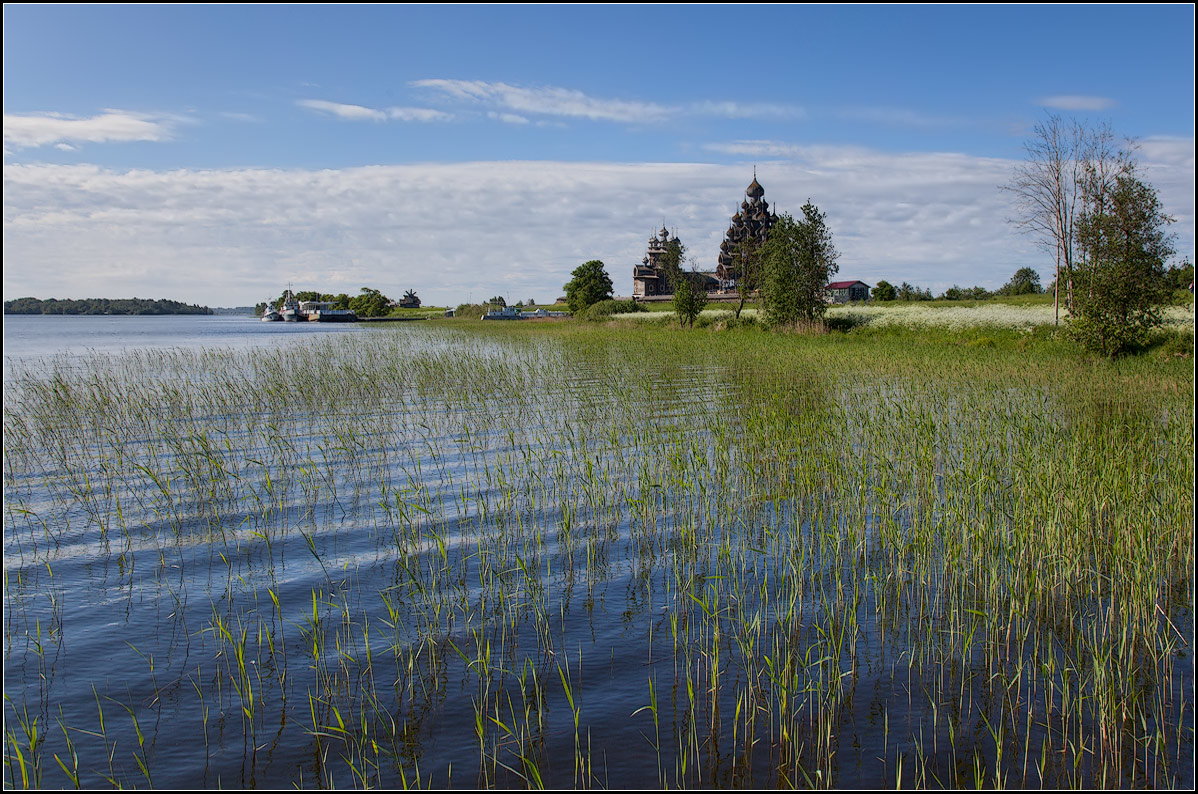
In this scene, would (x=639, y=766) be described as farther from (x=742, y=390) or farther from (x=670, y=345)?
(x=670, y=345)

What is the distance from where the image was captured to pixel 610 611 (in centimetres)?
658

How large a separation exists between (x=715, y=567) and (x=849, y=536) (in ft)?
4.97

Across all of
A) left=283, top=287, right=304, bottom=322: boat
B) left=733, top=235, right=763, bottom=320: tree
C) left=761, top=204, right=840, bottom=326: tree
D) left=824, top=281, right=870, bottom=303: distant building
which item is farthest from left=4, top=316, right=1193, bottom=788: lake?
left=283, top=287, right=304, bottom=322: boat

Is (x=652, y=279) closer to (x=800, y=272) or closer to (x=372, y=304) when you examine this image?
(x=372, y=304)

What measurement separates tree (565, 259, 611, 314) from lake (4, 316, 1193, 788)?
77.5 m

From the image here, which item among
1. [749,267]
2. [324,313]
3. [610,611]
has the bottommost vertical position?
[610,611]

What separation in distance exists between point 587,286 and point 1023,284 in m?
50.9

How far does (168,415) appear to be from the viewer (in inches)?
629

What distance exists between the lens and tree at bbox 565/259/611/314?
9019cm

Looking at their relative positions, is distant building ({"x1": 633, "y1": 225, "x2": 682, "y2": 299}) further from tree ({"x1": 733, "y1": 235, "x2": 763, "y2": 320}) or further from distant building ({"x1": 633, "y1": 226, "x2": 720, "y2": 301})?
tree ({"x1": 733, "y1": 235, "x2": 763, "y2": 320})

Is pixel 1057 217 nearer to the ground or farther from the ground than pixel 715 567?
farther from the ground

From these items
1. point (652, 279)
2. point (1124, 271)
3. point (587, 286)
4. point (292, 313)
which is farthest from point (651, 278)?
point (1124, 271)

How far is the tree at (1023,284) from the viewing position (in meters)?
81.9

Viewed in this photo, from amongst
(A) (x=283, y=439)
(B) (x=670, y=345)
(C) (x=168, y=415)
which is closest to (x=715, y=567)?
(A) (x=283, y=439)
